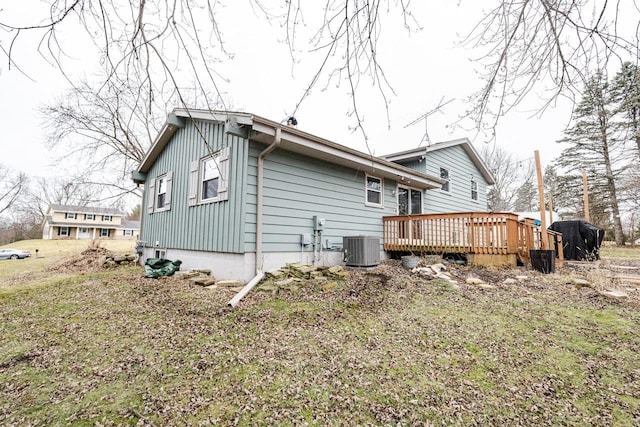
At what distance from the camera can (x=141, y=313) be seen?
396 cm

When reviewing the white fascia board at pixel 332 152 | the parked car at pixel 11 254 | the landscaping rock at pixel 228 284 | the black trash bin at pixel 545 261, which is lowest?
the parked car at pixel 11 254

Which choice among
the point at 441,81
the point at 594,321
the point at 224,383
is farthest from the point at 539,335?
the point at 224,383

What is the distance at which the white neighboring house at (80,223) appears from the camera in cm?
3362

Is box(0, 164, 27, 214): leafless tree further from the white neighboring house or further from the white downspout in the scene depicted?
the white downspout

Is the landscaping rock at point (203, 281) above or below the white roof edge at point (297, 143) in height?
below

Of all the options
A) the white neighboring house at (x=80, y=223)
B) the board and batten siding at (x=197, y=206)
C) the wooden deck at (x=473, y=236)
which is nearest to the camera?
the board and batten siding at (x=197, y=206)

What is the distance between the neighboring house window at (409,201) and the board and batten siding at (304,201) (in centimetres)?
192

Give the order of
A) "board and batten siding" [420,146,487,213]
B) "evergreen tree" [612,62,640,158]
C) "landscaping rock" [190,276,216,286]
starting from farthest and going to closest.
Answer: "board and batten siding" [420,146,487,213] < "landscaping rock" [190,276,216,286] < "evergreen tree" [612,62,640,158]

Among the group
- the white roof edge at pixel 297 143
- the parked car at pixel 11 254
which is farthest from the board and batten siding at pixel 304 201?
the parked car at pixel 11 254

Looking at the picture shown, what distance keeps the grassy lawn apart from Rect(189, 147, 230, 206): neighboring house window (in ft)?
8.70

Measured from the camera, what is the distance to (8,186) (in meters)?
28.3

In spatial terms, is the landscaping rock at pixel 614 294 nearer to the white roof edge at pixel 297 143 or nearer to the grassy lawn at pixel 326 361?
the grassy lawn at pixel 326 361

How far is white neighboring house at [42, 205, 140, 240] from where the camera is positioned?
33.6m

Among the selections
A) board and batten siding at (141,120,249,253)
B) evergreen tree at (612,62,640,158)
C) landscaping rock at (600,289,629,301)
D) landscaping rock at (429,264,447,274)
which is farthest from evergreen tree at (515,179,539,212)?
board and batten siding at (141,120,249,253)
